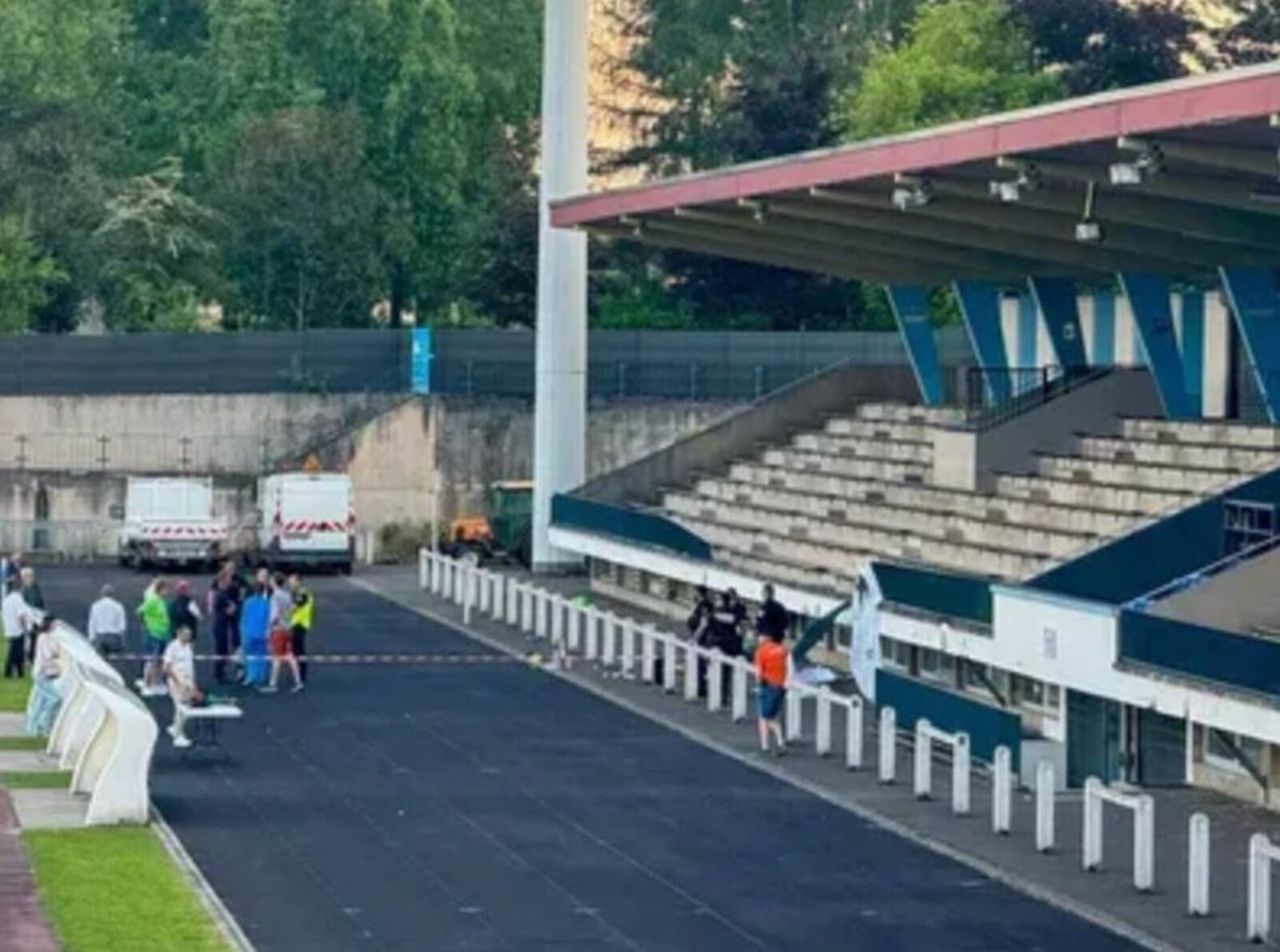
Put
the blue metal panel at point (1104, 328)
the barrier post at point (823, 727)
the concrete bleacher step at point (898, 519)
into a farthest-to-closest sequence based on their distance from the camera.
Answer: the blue metal panel at point (1104, 328) < the concrete bleacher step at point (898, 519) < the barrier post at point (823, 727)

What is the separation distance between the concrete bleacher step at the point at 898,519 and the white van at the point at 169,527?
9011 millimetres

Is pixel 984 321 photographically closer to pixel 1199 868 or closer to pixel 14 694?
pixel 14 694

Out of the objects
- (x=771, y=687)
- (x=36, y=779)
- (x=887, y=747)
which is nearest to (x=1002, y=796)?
(x=887, y=747)

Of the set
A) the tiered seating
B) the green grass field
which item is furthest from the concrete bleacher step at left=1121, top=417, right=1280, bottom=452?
the green grass field

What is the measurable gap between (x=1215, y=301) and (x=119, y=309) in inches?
1646

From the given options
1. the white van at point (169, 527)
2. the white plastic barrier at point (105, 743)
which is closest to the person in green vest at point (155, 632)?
the white plastic barrier at point (105, 743)

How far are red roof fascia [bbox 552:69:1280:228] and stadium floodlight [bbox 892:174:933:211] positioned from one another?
20.7 inches

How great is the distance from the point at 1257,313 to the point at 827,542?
722 centimetres

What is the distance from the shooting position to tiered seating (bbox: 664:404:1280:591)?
4972 cm

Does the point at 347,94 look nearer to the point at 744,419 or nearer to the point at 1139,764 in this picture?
the point at 744,419

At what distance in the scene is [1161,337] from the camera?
5675cm

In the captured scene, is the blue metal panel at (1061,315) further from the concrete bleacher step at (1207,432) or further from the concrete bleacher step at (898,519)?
the concrete bleacher step at (1207,432)

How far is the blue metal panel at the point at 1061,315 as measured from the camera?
61969mm

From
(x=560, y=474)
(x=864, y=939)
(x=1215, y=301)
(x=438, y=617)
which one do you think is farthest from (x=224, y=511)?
(x=864, y=939)
